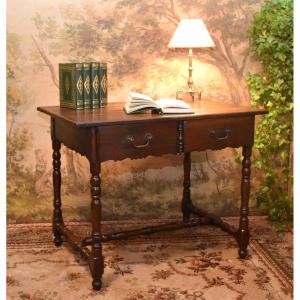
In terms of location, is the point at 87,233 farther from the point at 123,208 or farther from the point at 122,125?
the point at 122,125

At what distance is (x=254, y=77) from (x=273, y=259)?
4.12 feet

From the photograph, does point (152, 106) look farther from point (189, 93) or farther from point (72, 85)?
point (189, 93)

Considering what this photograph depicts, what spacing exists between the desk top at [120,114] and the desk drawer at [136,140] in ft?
0.14

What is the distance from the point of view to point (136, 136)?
2.73 m

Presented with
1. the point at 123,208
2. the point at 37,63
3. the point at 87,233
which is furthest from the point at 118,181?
the point at 37,63

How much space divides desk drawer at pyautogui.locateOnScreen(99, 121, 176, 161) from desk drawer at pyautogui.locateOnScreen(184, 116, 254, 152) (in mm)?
104

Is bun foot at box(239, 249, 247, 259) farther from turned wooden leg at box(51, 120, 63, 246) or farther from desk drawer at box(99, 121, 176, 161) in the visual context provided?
turned wooden leg at box(51, 120, 63, 246)

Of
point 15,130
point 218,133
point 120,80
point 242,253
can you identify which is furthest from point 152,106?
point 15,130

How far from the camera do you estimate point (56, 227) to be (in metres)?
3.41

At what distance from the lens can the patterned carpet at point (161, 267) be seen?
2.78 m

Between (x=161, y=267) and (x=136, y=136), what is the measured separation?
839 millimetres

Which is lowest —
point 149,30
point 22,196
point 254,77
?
point 22,196

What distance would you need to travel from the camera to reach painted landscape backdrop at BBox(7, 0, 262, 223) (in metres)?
3.62

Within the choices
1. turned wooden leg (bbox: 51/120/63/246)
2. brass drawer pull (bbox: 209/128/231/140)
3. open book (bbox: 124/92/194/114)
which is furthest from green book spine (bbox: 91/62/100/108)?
brass drawer pull (bbox: 209/128/231/140)
